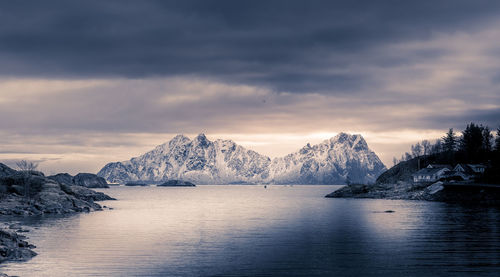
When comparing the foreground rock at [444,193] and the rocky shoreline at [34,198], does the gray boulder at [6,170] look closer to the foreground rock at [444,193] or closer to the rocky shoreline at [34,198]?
the rocky shoreline at [34,198]

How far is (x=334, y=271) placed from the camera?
38125mm

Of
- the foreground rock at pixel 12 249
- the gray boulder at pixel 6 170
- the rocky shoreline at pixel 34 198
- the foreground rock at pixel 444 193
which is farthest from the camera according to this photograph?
the gray boulder at pixel 6 170

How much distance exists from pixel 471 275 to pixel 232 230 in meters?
42.0

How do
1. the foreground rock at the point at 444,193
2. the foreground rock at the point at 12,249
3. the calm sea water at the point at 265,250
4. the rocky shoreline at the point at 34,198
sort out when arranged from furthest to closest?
the foreground rock at the point at 444,193 → the rocky shoreline at the point at 34,198 → the foreground rock at the point at 12,249 → the calm sea water at the point at 265,250

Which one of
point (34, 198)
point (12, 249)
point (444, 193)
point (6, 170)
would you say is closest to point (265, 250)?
point (12, 249)

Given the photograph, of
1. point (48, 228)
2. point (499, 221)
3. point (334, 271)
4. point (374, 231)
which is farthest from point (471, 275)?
point (48, 228)

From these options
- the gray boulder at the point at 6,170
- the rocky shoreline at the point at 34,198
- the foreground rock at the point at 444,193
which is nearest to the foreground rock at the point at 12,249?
the rocky shoreline at the point at 34,198

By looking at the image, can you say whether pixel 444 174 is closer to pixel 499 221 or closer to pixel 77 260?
pixel 499 221

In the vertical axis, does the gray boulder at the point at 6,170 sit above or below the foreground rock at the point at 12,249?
above

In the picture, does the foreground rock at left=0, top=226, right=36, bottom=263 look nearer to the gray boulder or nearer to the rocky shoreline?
the rocky shoreline

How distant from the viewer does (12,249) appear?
42812 millimetres

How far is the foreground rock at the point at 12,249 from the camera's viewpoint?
41562 millimetres

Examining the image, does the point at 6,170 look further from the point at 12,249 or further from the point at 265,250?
the point at 265,250

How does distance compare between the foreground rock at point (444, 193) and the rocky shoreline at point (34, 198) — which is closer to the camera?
the rocky shoreline at point (34, 198)
